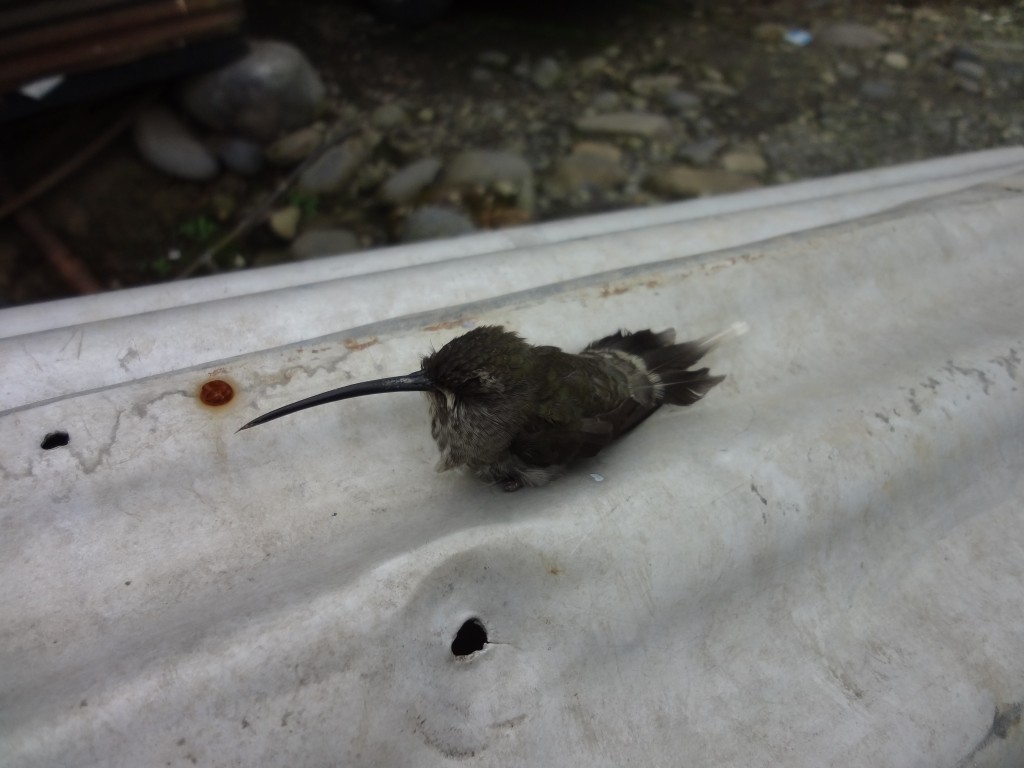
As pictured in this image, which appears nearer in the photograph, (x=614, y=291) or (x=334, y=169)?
(x=614, y=291)

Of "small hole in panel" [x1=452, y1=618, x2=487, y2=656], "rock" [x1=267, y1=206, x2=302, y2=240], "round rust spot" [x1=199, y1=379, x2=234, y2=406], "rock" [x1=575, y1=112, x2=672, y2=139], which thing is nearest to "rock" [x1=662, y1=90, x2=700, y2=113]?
"rock" [x1=575, y1=112, x2=672, y2=139]

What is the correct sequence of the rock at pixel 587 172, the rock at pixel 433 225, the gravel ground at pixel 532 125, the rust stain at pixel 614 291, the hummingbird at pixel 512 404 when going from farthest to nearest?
the rock at pixel 587 172, the gravel ground at pixel 532 125, the rock at pixel 433 225, the rust stain at pixel 614 291, the hummingbird at pixel 512 404

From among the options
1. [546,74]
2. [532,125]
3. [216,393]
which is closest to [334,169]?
[532,125]

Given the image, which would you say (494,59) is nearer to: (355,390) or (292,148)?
(292,148)

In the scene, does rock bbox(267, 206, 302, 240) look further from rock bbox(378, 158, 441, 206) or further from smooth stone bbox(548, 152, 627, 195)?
smooth stone bbox(548, 152, 627, 195)

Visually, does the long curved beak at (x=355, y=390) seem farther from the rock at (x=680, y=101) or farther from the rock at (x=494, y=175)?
the rock at (x=680, y=101)

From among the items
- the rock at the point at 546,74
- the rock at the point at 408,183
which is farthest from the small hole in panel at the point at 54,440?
the rock at the point at 546,74

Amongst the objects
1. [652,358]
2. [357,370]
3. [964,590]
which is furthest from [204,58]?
[964,590]
